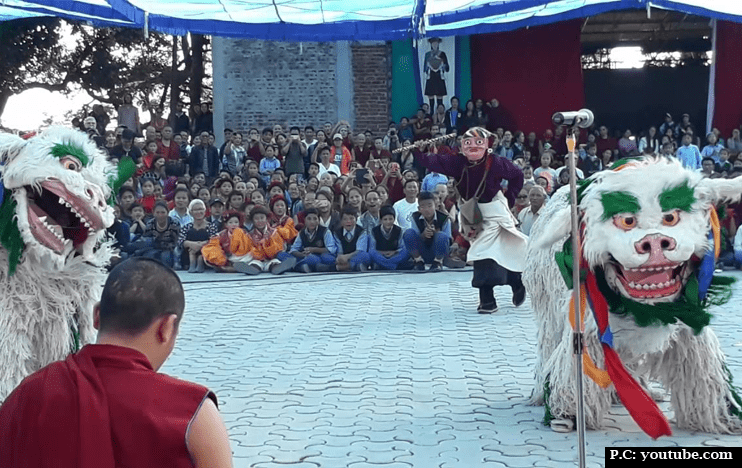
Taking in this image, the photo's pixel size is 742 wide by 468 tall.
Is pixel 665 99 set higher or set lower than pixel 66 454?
higher

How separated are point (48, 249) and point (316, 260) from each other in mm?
7628

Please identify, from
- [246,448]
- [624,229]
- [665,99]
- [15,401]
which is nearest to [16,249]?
[246,448]

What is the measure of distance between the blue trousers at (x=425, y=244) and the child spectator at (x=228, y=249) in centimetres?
185

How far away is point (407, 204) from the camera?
1212 centimetres

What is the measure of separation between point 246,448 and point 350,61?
14345mm

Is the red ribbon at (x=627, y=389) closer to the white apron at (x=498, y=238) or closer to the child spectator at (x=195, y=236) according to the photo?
the white apron at (x=498, y=238)

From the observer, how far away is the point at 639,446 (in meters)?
4.01

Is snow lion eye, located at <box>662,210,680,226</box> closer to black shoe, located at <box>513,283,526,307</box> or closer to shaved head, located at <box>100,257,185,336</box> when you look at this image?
shaved head, located at <box>100,257,185,336</box>

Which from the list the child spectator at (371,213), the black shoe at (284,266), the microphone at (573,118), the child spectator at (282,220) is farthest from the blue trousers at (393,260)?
the microphone at (573,118)

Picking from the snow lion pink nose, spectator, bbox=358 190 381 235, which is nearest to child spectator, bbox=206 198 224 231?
spectator, bbox=358 190 381 235

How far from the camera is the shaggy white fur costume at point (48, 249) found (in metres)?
3.83

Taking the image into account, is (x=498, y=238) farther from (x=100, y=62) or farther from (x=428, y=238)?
(x=100, y=62)

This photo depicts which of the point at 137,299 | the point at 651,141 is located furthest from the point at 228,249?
the point at 651,141

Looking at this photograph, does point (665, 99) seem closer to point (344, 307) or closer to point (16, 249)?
point (344, 307)
